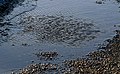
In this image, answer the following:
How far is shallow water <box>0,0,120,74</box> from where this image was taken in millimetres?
25534

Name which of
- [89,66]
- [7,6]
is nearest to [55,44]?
[89,66]

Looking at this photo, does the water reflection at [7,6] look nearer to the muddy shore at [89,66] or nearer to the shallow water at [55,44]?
the shallow water at [55,44]

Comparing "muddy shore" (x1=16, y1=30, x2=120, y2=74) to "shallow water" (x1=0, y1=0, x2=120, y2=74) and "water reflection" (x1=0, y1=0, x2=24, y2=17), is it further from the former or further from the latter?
"water reflection" (x1=0, y1=0, x2=24, y2=17)

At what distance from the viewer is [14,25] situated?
34.8m

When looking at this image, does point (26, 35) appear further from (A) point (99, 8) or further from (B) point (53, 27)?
(A) point (99, 8)

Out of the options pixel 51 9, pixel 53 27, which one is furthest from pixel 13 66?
pixel 51 9

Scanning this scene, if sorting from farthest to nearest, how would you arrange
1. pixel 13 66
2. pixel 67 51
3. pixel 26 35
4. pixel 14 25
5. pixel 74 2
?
1. pixel 74 2
2. pixel 14 25
3. pixel 26 35
4. pixel 67 51
5. pixel 13 66

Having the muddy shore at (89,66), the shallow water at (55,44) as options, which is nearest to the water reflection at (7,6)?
the shallow water at (55,44)

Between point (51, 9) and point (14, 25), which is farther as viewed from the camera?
point (51, 9)

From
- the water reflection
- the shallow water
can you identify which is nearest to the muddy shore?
the shallow water

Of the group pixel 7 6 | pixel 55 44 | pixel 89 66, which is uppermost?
pixel 7 6

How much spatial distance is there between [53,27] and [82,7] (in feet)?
28.6

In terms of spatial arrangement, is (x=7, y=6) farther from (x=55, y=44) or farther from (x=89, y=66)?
(x=89, y=66)

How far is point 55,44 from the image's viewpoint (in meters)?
28.4
